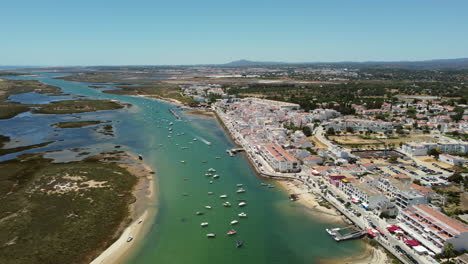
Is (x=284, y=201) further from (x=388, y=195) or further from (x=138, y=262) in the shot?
(x=138, y=262)

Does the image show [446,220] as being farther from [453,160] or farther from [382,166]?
[453,160]

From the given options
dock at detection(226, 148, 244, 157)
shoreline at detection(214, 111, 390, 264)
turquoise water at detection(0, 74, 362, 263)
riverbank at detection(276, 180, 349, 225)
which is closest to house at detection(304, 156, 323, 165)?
shoreline at detection(214, 111, 390, 264)

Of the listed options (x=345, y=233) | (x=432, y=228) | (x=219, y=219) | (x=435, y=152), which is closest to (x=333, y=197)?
(x=345, y=233)

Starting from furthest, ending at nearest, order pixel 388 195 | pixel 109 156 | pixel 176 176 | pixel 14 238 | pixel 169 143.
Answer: pixel 169 143
pixel 109 156
pixel 176 176
pixel 388 195
pixel 14 238

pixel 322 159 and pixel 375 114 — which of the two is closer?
pixel 322 159

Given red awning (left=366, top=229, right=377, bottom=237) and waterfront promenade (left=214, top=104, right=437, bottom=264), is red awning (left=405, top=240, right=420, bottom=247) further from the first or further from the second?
red awning (left=366, top=229, right=377, bottom=237)

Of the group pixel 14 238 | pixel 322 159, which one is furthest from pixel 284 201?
pixel 14 238
